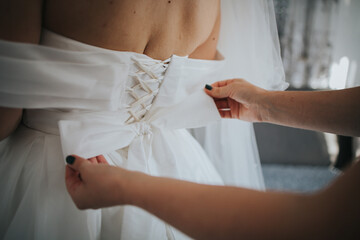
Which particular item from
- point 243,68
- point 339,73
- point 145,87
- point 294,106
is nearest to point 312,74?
point 339,73

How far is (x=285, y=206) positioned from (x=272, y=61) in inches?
23.3

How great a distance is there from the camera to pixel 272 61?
77 cm

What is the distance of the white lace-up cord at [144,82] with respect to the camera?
540 millimetres

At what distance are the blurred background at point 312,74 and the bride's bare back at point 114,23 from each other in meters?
1.80

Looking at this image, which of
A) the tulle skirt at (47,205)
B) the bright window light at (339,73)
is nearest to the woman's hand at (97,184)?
the tulle skirt at (47,205)

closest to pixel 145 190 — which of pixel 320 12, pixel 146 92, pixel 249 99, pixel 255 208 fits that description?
pixel 255 208

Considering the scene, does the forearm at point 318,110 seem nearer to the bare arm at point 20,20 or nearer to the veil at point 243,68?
the veil at point 243,68

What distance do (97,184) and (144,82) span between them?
10.4 inches

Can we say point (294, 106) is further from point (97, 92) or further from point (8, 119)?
point (8, 119)

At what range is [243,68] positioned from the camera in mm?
805

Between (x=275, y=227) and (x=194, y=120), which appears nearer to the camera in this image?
(x=275, y=227)

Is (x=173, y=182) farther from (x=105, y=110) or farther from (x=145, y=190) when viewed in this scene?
(x=105, y=110)

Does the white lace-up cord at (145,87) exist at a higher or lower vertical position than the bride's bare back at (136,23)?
lower

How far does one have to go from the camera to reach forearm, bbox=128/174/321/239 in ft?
0.93
